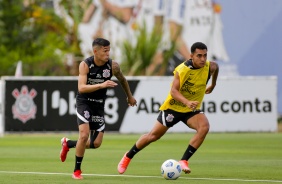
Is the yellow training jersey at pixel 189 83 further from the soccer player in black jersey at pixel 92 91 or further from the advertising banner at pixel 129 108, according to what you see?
the advertising banner at pixel 129 108

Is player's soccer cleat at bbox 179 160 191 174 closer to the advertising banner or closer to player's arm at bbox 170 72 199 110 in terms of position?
player's arm at bbox 170 72 199 110

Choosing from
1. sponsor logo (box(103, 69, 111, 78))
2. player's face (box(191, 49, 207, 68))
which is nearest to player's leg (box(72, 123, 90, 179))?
sponsor logo (box(103, 69, 111, 78))

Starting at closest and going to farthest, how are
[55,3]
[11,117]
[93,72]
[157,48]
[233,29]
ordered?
[93,72]
[11,117]
[157,48]
[233,29]
[55,3]

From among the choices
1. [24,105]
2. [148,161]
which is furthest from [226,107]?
[148,161]

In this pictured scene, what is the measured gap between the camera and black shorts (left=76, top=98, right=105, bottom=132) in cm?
1535

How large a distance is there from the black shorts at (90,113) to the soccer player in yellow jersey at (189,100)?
798mm

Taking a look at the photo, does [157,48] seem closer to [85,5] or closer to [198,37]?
[198,37]

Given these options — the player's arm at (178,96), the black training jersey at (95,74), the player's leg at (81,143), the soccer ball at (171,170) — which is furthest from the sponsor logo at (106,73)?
the soccer ball at (171,170)

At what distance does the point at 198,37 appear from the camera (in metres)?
47.5

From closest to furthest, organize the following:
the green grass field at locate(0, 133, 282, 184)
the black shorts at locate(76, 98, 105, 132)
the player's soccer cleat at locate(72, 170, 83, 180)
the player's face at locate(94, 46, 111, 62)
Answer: the player's soccer cleat at locate(72, 170, 83, 180), the green grass field at locate(0, 133, 282, 184), the player's face at locate(94, 46, 111, 62), the black shorts at locate(76, 98, 105, 132)

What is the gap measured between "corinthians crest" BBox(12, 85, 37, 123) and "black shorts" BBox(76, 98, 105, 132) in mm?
16392

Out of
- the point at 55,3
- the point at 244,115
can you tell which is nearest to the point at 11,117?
the point at 244,115

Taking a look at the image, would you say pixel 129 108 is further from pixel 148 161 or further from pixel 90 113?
pixel 90 113

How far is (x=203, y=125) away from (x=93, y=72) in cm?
187
